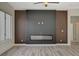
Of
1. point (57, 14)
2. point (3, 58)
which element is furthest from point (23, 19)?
point (3, 58)

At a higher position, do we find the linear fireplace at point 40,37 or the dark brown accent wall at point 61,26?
the dark brown accent wall at point 61,26

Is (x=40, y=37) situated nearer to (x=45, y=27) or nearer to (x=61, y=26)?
(x=45, y=27)

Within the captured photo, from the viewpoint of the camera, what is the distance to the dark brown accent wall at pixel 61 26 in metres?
11.1

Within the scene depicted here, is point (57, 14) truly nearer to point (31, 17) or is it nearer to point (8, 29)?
point (31, 17)

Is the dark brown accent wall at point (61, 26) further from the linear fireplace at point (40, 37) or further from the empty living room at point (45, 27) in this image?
the linear fireplace at point (40, 37)

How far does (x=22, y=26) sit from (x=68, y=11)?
3.36 metres

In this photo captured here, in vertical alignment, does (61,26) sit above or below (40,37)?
above

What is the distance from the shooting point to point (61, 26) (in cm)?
1112

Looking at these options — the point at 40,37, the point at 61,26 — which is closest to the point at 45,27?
the point at 40,37

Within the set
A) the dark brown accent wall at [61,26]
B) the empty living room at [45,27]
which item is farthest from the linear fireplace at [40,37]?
the dark brown accent wall at [61,26]

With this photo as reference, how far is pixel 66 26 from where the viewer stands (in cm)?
1112

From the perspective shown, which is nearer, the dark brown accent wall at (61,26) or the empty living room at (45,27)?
the empty living room at (45,27)

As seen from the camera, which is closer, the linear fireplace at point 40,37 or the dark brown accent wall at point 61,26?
the linear fireplace at point 40,37

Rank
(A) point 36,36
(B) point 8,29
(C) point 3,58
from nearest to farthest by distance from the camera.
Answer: (C) point 3,58 → (B) point 8,29 → (A) point 36,36
